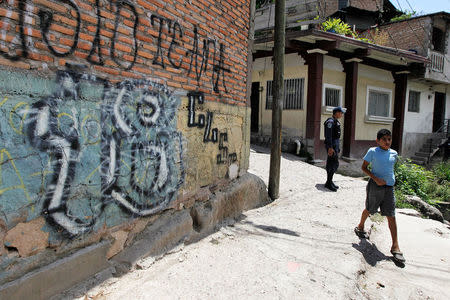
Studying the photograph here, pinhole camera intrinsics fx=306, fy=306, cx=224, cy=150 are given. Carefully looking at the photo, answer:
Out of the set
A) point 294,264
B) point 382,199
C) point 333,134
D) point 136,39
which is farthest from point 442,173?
point 136,39

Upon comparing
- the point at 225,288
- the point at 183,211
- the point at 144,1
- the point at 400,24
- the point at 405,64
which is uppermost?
the point at 400,24

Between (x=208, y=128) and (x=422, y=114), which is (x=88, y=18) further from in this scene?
(x=422, y=114)

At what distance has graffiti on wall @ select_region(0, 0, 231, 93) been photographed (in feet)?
6.37

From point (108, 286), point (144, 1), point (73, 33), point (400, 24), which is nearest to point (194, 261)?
point (108, 286)

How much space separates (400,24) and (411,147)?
570 cm

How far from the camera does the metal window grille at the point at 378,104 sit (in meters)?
11.8

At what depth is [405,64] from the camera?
1179 centimetres

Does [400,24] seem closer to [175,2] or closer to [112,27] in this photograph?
[175,2]

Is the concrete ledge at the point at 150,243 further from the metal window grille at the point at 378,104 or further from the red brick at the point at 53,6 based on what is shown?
the metal window grille at the point at 378,104

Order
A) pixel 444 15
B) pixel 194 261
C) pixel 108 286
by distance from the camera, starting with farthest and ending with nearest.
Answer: pixel 444 15, pixel 194 261, pixel 108 286

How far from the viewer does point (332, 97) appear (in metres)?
10.5

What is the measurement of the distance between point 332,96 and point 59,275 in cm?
994

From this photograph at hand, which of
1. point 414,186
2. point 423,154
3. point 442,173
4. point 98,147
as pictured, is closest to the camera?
point 98,147

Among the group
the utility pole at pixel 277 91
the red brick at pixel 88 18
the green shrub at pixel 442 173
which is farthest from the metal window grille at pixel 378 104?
the red brick at pixel 88 18
